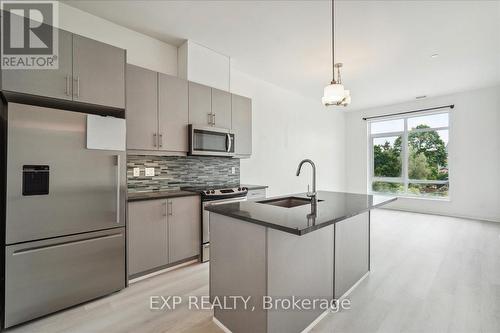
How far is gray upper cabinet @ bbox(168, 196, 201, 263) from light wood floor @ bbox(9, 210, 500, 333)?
7.9 inches

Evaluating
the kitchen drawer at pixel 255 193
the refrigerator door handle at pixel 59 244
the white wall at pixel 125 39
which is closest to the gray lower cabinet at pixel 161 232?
the refrigerator door handle at pixel 59 244

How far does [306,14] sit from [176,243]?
297 centimetres

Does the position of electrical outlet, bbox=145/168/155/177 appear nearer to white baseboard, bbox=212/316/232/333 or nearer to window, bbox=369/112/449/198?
white baseboard, bbox=212/316/232/333

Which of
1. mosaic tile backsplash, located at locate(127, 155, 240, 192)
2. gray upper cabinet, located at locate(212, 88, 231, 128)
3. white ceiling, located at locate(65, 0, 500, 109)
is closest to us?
white ceiling, located at locate(65, 0, 500, 109)

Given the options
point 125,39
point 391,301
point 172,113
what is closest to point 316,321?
point 391,301

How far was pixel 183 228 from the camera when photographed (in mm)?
2797

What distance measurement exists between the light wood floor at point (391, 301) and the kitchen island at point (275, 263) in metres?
0.25

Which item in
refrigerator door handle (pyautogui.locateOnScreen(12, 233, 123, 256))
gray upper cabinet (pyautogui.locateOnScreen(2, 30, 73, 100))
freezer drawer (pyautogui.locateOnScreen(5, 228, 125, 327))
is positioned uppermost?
gray upper cabinet (pyautogui.locateOnScreen(2, 30, 73, 100))

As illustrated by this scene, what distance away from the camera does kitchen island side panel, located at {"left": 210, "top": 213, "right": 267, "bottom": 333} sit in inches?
58.1

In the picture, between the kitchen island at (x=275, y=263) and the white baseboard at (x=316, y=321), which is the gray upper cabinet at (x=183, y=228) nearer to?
the kitchen island at (x=275, y=263)

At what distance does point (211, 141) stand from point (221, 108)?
0.54 m

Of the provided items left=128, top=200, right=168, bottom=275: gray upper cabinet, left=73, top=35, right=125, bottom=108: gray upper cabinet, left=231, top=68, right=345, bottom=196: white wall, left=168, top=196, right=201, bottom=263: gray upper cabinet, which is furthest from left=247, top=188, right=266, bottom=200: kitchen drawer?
left=73, top=35, right=125, bottom=108: gray upper cabinet

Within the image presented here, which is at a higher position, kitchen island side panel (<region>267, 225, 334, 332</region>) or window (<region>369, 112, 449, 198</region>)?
window (<region>369, 112, 449, 198</region>)

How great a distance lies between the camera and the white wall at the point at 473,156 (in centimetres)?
494
